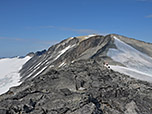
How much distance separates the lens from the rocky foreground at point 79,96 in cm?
1123

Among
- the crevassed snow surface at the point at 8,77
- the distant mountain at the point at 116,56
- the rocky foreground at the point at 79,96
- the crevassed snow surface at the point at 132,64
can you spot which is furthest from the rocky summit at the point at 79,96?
the crevassed snow surface at the point at 8,77

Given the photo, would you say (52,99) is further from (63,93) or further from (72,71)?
(72,71)

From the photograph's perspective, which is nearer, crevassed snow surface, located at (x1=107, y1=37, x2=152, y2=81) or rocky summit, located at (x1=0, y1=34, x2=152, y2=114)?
rocky summit, located at (x1=0, y1=34, x2=152, y2=114)

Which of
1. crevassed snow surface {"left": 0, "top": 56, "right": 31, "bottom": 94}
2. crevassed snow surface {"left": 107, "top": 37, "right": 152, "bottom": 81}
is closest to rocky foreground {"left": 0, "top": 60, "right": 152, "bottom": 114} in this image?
crevassed snow surface {"left": 107, "top": 37, "right": 152, "bottom": 81}

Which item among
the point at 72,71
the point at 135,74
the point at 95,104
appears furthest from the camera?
the point at 135,74

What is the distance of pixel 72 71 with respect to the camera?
18031mm

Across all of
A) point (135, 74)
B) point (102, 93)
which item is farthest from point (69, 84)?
point (135, 74)

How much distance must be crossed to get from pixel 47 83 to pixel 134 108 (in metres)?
6.39

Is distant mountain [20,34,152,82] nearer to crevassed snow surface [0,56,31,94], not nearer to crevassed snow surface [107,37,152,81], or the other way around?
crevassed snow surface [107,37,152,81]

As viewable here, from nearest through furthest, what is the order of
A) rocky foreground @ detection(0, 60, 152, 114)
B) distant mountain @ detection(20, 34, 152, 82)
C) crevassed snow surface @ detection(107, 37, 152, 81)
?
rocky foreground @ detection(0, 60, 152, 114)
crevassed snow surface @ detection(107, 37, 152, 81)
distant mountain @ detection(20, 34, 152, 82)

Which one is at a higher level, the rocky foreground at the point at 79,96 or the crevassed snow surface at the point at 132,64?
the crevassed snow surface at the point at 132,64

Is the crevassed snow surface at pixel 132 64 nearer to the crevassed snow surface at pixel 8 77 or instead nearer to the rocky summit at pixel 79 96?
the rocky summit at pixel 79 96

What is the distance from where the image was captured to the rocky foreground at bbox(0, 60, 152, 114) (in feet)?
36.8

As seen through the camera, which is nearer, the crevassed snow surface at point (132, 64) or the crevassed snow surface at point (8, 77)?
the crevassed snow surface at point (132, 64)
